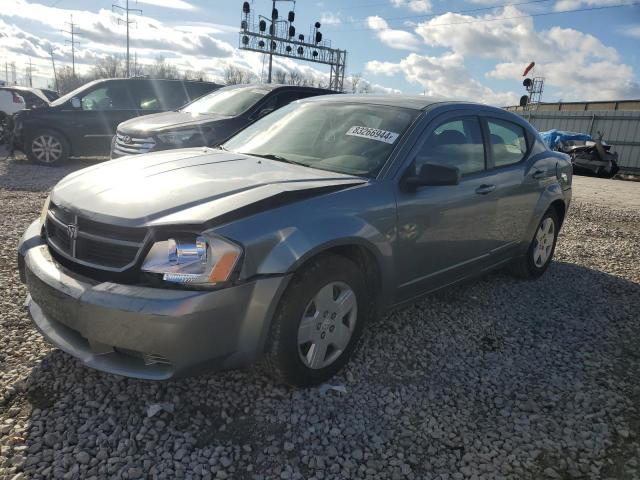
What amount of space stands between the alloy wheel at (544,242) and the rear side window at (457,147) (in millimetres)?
1483

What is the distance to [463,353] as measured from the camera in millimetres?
3410

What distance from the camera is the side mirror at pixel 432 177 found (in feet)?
9.84

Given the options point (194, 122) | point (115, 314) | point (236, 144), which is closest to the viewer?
point (115, 314)

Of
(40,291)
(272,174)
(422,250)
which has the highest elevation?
(272,174)

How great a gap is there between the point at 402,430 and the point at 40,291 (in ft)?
6.58

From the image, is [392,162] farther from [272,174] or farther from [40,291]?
[40,291]

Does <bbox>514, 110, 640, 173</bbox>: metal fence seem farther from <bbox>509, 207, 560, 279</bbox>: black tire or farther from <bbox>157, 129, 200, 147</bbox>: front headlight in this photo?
<bbox>157, 129, 200, 147</bbox>: front headlight

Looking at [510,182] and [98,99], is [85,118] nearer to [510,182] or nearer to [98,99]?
[98,99]

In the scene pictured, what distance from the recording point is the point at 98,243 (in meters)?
2.36

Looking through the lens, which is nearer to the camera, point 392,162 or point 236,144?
point 392,162

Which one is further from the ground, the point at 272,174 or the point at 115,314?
the point at 272,174

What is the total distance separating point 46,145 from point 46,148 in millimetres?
61

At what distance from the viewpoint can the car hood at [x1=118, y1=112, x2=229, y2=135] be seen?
7074mm

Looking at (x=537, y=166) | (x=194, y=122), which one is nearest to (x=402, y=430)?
(x=537, y=166)
